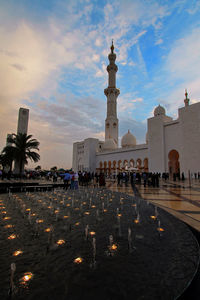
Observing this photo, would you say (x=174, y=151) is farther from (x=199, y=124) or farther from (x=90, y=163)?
(x=90, y=163)

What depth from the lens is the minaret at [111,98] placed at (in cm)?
3494

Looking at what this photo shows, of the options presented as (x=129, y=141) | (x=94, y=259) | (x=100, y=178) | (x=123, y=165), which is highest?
(x=129, y=141)

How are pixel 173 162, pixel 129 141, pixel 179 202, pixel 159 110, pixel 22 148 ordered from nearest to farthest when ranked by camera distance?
pixel 179 202 → pixel 22 148 → pixel 173 162 → pixel 159 110 → pixel 129 141

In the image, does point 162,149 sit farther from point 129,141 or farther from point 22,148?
point 22,148

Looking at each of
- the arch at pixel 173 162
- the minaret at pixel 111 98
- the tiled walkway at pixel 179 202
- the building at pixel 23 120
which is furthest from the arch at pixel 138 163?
the tiled walkway at pixel 179 202

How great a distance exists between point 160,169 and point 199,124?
6555 millimetres

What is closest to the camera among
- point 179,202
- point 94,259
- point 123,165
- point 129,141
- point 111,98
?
point 94,259

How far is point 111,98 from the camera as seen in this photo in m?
35.0

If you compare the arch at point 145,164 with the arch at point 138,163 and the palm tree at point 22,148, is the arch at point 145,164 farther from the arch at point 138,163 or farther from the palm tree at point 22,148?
the palm tree at point 22,148

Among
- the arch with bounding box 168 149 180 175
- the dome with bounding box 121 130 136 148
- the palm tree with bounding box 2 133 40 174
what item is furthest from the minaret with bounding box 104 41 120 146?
the palm tree with bounding box 2 133 40 174

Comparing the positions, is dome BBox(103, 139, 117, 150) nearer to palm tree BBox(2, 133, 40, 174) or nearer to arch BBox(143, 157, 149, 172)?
arch BBox(143, 157, 149, 172)

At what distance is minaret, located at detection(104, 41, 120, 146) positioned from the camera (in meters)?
34.9

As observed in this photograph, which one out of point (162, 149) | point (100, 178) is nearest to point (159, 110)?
point (162, 149)

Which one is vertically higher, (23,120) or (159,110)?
(159,110)
